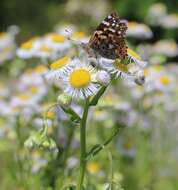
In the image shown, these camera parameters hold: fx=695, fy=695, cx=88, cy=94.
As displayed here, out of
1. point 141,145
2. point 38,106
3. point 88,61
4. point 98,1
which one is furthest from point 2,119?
point 98,1

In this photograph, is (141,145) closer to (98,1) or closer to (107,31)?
(107,31)

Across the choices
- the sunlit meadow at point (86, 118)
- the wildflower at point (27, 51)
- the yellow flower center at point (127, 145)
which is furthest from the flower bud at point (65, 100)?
the yellow flower center at point (127, 145)

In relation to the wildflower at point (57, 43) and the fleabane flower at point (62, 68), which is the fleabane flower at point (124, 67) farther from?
the wildflower at point (57, 43)

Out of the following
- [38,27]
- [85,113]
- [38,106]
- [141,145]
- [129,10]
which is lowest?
[38,27]

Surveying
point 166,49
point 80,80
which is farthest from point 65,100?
point 166,49

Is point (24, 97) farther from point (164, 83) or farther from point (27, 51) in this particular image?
point (164, 83)
